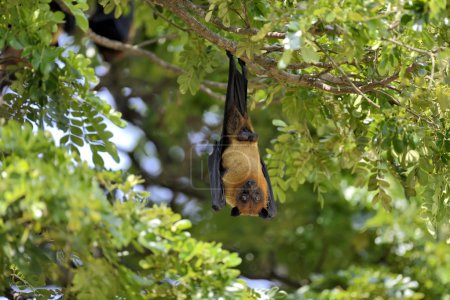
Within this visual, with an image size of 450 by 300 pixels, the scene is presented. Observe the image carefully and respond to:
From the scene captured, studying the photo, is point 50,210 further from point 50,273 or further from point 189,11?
point 189,11

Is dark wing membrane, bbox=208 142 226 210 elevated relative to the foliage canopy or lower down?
lower down

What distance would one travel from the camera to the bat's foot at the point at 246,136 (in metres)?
7.65

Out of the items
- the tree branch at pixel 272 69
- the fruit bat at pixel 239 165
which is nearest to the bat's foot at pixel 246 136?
the fruit bat at pixel 239 165

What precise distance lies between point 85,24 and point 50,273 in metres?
1.85

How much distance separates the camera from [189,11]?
6.73 meters

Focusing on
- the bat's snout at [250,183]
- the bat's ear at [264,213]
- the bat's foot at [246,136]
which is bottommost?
the bat's ear at [264,213]

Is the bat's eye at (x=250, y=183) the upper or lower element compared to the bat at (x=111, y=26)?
lower

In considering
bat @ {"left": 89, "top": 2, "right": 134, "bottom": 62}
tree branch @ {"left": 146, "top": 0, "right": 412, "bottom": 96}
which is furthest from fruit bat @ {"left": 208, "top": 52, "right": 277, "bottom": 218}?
bat @ {"left": 89, "top": 2, "right": 134, "bottom": 62}

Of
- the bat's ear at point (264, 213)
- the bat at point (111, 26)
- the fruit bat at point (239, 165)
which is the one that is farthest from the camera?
the bat at point (111, 26)

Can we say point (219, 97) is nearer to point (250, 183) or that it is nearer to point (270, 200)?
point (250, 183)

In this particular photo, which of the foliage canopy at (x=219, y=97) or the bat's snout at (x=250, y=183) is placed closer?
the foliage canopy at (x=219, y=97)

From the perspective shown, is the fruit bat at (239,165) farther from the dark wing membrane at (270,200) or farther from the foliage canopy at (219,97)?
the foliage canopy at (219,97)

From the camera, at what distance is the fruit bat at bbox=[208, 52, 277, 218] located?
7.50m

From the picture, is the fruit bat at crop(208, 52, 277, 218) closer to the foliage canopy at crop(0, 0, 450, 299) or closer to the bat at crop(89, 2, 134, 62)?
the foliage canopy at crop(0, 0, 450, 299)
